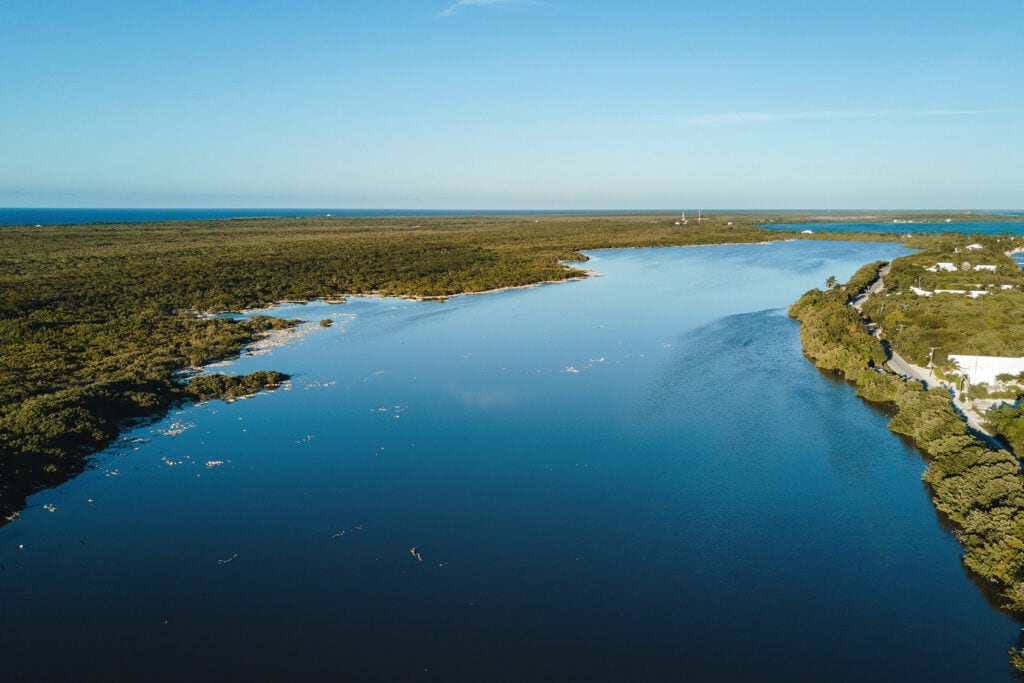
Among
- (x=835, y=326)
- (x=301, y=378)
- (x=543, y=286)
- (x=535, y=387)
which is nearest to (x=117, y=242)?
(x=543, y=286)

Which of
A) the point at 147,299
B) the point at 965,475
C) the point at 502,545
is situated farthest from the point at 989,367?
the point at 147,299

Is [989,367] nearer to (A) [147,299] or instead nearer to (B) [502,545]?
(B) [502,545]

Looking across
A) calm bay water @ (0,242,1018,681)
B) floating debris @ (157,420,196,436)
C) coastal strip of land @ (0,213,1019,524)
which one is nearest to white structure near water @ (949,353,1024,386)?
calm bay water @ (0,242,1018,681)

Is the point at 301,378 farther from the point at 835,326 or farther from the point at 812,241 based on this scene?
the point at 812,241

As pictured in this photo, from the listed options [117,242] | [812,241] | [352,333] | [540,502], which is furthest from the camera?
[812,241]

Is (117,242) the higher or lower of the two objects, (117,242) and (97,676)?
the higher

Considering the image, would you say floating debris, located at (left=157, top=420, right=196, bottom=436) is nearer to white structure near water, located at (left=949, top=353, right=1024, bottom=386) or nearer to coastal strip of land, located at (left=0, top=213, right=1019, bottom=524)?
coastal strip of land, located at (left=0, top=213, right=1019, bottom=524)

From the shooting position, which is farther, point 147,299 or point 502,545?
point 147,299
